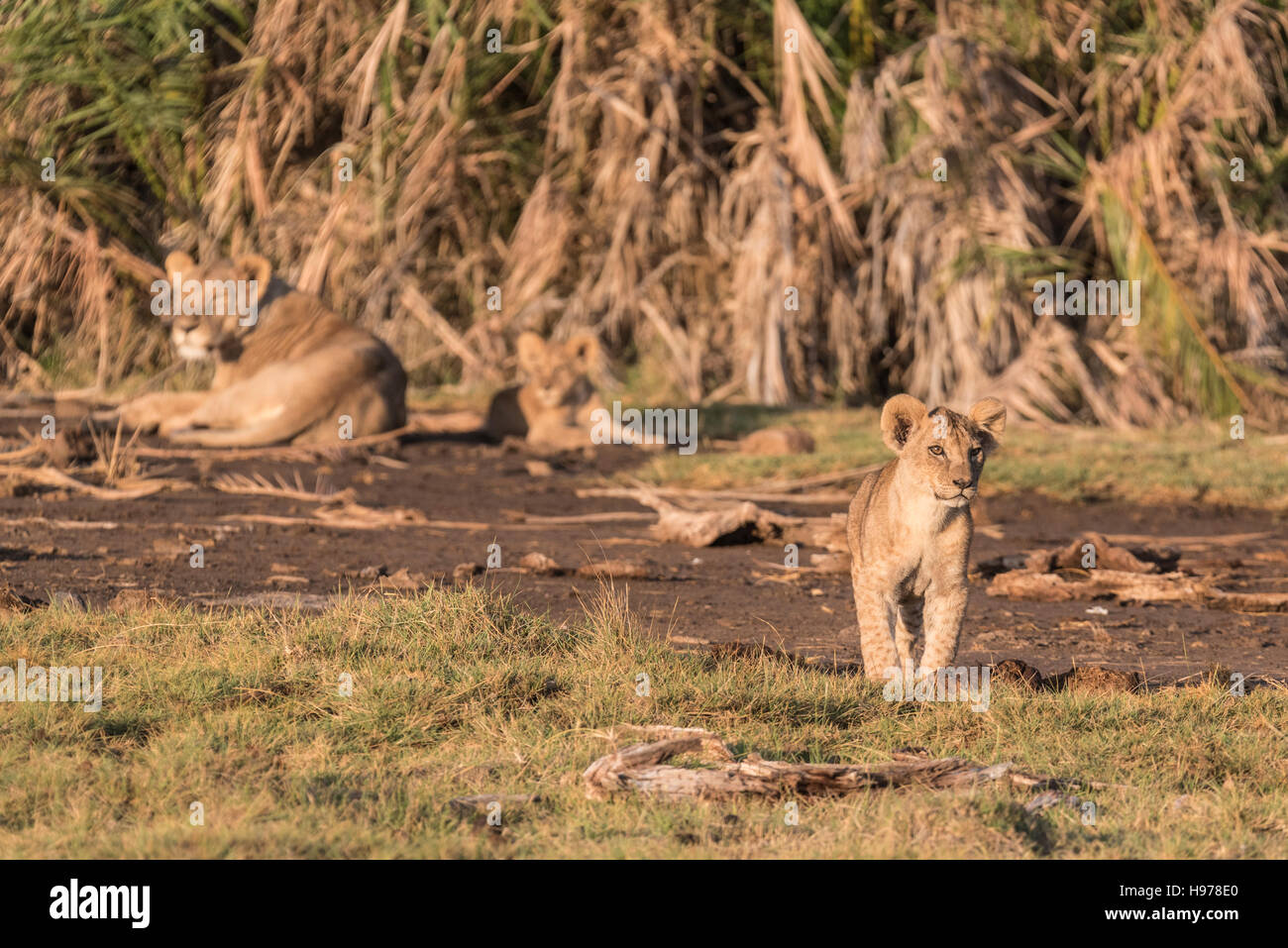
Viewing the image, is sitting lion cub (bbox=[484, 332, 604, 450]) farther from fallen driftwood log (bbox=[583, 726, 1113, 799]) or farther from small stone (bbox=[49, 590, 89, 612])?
fallen driftwood log (bbox=[583, 726, 1113, 799])

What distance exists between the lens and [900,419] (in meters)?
5.74

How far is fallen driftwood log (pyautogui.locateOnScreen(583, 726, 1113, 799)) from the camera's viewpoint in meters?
4.59

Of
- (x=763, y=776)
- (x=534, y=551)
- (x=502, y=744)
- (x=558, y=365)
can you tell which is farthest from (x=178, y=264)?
(x=763, y=776)

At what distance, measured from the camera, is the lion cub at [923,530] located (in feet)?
17.9

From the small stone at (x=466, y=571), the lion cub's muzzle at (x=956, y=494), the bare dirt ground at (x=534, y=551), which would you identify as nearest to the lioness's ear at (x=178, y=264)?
the bare dirt ground at (x=534, y=551)

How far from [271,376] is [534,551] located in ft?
13.7

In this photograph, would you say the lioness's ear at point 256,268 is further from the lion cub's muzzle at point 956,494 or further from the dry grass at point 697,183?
the lion cub's muzzle at point 956,494

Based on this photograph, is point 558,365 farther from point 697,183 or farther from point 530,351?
point 697,183

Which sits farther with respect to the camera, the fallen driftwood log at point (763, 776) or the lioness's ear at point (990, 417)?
A: the lioness's ear at point (990, 417)

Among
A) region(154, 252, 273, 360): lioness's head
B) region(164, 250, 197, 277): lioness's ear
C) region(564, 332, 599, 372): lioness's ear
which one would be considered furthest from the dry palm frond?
region(564, 332, 599, 372): lioness's ear

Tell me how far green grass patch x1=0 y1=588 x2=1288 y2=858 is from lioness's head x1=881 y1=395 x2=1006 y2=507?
757mm

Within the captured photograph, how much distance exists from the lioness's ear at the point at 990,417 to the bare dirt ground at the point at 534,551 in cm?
127

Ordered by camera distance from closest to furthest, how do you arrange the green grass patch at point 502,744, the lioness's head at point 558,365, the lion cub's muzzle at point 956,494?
the green grass patch at point 502,744, the lion cub's muzzle at point 956,494, the lioness's head at point 558,365
